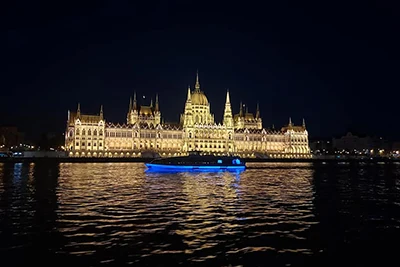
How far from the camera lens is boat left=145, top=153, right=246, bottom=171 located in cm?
7156

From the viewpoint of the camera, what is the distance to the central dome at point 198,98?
188 m

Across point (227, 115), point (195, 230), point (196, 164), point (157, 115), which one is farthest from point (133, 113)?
point (195, 230)

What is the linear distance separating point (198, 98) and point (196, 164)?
118 metres

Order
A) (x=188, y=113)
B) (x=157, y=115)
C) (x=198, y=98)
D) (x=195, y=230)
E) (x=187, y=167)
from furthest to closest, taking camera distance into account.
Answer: (x=157, y=115) < (x=198, y=98) < (x=188, y=113) < (x=187, y=167) < (x=195, y=230)

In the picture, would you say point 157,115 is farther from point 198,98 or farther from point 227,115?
point 227,115

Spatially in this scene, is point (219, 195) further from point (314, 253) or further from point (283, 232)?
point (314, 253)

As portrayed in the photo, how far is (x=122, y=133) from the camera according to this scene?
6442 inches

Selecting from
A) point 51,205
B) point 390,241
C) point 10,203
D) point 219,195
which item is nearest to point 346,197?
point 219,195

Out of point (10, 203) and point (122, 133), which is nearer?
point (10, 203)

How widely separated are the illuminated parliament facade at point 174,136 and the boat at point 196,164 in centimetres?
8104

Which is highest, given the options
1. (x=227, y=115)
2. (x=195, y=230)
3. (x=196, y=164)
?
(x=227, y=115)

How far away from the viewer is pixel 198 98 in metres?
188

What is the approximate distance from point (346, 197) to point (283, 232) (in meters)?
15.7

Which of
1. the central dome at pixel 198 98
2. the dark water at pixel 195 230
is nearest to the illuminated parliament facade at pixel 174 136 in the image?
the central dome at pixel 198 98
